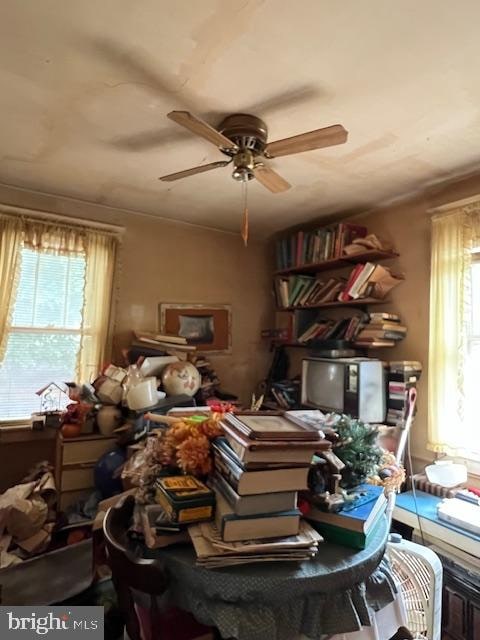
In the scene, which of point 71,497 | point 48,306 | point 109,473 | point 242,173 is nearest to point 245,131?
point 242,173

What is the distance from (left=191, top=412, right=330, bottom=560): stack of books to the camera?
2.94 feet

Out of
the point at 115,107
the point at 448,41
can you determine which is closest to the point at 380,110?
the point at 448,41

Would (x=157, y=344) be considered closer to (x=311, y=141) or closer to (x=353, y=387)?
(x=353, y=387)

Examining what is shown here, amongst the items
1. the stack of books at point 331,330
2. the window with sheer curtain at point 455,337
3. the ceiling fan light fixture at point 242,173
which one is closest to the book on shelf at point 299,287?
the stack of books at point 331,330

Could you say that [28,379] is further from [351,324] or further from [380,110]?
[380,110]

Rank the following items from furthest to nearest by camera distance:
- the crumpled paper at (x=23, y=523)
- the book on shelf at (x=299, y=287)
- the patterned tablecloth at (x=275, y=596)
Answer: the book on shelf at (x=299, y=287) → the crumpled paper at (x=23, y=523) → the patterned tablecloth at (x=275, y=596)

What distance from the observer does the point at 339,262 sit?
3.04 meters

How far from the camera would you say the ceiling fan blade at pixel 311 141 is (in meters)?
1.47

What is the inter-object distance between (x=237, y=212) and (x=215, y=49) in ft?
5.96

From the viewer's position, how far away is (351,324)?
2824 millimetres

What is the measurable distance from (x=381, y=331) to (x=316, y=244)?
973 millimetres

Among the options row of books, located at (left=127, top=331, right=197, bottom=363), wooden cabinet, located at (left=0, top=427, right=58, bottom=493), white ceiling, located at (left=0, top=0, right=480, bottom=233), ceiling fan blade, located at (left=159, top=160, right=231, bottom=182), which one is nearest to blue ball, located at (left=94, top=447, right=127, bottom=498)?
wooden cabinet, located at (left=0, top=427, right=58, bottom=493)

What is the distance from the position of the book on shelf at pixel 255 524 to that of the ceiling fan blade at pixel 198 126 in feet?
4.30

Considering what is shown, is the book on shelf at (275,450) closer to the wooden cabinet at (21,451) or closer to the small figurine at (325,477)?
the small figurine at (325,477)
